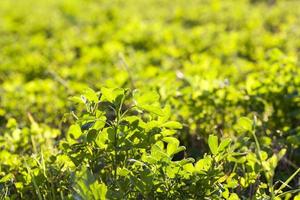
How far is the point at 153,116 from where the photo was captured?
6.31 ft

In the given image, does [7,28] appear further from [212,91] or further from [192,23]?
[212,91]

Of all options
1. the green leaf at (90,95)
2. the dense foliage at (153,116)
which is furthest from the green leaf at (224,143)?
the green leaf at (90,95)

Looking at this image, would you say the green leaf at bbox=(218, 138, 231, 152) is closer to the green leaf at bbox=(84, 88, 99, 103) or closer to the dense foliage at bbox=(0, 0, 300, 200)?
the dense foliage at bbox=(0, 0, 300, 200)

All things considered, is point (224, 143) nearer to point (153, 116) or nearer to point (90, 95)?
point (153, 116)

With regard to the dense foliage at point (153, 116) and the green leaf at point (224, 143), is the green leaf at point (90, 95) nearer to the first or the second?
the dense foliage at point (153, 116)

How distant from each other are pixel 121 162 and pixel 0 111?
1587 millimetres

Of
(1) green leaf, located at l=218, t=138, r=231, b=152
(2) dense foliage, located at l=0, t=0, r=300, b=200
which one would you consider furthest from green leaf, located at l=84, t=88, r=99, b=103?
(1) green leaf, located at l=218, t=138, r=231, b=152

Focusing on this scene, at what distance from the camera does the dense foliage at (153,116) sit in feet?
5.68

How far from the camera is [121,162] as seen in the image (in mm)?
1898

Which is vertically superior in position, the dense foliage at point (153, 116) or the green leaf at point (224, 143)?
the green leaf at point (224, 143)

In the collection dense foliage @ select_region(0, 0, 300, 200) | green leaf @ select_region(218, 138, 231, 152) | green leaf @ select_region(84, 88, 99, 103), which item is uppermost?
green leaf @ select_region(84, 88, 99, 103)

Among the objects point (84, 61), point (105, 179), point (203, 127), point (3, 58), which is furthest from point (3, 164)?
point (3, 58)

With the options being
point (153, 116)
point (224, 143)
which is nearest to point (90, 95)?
point (153, 116)

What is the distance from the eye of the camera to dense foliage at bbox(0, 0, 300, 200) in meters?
1.73
